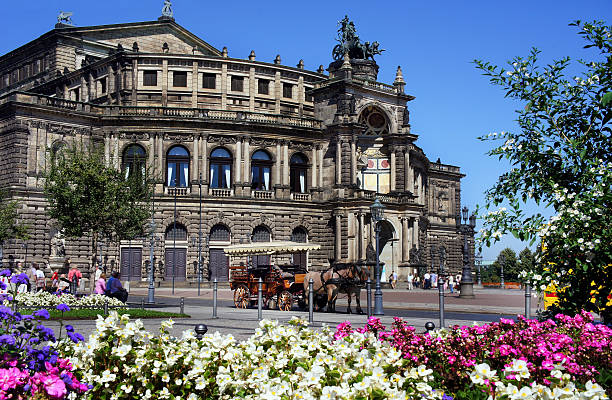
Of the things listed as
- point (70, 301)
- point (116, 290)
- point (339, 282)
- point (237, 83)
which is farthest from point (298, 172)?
point (70, 301)

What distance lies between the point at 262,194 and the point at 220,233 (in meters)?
4.99

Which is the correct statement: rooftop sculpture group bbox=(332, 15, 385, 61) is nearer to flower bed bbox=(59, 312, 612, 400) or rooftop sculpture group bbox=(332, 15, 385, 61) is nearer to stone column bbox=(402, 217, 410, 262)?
stone column bbox=(402, 217, 410, 262)

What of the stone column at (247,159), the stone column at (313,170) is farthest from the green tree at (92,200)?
the stone column at (313,170)

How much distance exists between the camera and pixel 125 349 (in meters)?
7.52

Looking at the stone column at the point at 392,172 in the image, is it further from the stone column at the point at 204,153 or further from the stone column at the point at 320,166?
the stone column at the point at 204,153

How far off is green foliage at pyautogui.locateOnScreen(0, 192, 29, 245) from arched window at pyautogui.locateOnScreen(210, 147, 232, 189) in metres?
16.0

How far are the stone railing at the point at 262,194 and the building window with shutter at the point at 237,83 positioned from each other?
1099 cm

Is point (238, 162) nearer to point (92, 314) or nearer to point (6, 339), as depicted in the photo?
point (92, 314)

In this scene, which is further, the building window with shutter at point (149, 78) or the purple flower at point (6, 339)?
the building window with shutter at point (149, 78)

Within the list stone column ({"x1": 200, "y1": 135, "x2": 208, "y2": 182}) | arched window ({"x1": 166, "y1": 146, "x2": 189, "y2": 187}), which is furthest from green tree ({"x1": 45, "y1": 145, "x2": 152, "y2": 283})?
stone column ({"x1": 200, "y1": 135, "x2": 208, "y2": 182})

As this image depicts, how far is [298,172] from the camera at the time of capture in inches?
2437

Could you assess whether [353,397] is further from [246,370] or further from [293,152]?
[293,152]

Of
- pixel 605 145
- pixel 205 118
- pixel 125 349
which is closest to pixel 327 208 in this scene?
pixel 205 118

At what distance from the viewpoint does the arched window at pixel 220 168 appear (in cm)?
5866
